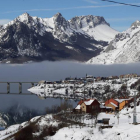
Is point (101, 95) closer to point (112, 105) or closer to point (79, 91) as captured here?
point (79, 91)

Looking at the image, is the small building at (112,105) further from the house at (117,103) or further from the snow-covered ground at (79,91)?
the snow-covered ground at (79,91)

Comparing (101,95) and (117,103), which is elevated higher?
(117,103)

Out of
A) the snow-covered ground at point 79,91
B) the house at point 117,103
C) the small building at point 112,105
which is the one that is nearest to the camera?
the house at point 117,103

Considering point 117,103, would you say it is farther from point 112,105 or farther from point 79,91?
point 79,91

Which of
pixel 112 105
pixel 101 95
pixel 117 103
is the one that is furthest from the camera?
pixel 101 95

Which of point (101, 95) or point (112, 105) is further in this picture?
point (101, 95)

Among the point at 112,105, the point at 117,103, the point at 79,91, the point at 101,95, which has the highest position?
the point at 117,103

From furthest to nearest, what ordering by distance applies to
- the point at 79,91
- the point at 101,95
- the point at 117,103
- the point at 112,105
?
the point at 79,91 → the point at 101,95 → the point at 117,103 → the point at 112,105

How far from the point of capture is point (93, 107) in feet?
156

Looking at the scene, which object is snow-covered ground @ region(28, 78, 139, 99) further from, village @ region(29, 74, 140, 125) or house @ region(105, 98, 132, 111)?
house @ region(105, 98, 132, 111)

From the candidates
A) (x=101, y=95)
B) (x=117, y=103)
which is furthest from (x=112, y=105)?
(x=101, y=95)

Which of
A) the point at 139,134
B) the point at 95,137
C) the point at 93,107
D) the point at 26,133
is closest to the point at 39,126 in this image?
the point at 26,133

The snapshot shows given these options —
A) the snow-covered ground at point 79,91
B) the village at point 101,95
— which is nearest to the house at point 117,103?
the village at point 101,95

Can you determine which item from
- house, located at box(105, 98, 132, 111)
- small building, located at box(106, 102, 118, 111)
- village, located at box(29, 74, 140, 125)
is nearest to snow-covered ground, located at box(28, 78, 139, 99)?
village, located at box(29, 74, 140, 125)
